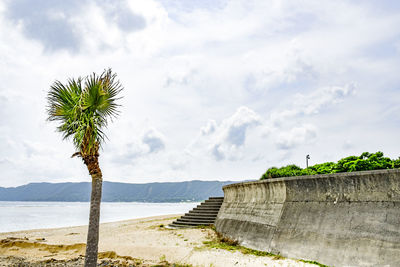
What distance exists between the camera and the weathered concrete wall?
248 inches

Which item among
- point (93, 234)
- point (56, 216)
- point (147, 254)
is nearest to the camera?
point (93, 234)

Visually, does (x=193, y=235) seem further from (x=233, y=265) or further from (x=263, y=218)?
(x=233, y=265)

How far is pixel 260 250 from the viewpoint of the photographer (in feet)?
29.2

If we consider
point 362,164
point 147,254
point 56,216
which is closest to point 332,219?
point 362,164

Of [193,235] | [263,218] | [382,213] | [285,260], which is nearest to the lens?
[382,213]

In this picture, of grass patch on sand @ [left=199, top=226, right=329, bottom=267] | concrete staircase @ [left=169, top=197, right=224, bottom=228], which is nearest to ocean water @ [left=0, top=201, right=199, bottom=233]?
concrete staircase @ [left=169, top=197, right=224, bottom=228]

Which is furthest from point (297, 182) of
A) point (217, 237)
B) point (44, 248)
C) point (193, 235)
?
point (44, 248)

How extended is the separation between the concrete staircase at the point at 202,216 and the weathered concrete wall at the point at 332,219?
592cm

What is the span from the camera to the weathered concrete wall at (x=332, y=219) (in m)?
6.30

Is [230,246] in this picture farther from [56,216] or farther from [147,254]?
[56,216]

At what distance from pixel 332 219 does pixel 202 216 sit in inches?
393

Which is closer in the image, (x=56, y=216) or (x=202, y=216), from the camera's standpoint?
(x=202, y=216)

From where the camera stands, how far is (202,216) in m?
16.6

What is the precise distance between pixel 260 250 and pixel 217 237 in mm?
3330
